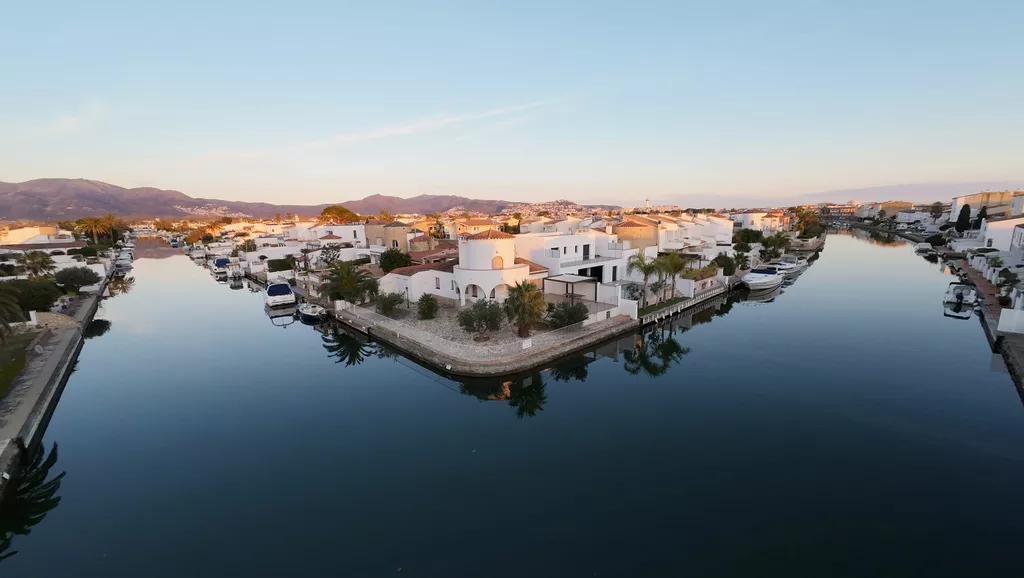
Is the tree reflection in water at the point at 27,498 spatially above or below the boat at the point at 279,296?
below

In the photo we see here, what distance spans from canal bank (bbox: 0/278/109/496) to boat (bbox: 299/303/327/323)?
12005mm

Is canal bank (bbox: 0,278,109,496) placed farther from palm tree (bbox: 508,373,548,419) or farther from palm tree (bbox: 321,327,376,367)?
palm tree (bbox: 508,373,548,419)

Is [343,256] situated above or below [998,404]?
above

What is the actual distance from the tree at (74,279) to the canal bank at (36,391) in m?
15.1

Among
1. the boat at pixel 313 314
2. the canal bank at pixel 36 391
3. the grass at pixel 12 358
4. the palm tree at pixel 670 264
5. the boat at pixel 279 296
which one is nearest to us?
the canal bank at pixel 36 391

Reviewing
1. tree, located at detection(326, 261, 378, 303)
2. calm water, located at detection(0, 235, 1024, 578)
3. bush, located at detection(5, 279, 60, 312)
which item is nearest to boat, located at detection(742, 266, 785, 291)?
calm water, located at detection(0, 235, 1024, 578)

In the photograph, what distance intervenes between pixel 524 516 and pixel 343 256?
151 ft

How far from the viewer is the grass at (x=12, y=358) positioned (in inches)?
697

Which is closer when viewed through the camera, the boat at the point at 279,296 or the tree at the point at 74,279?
the boat at the point at 279,296

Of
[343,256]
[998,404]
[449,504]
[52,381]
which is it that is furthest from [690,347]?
Answer: [343,256]

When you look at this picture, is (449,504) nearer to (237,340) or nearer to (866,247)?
(237,340)

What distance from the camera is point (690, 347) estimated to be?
25.5 meters

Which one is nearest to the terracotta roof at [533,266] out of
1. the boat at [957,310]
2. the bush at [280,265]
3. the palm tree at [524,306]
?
the palm tree at [524,306]

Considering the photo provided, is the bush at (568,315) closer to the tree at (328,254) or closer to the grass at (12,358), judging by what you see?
the grass at (12,358)
